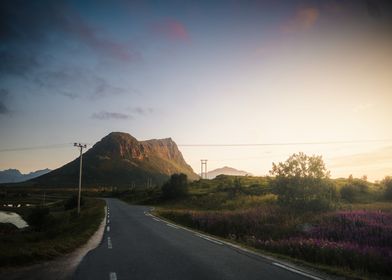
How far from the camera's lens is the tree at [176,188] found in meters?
73.2

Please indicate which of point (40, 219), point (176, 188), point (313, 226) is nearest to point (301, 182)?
point (313, 226)

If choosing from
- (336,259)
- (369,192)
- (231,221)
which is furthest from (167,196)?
(336,259)

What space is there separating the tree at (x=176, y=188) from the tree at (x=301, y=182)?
1624 inches

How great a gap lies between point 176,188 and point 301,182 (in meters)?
44.3

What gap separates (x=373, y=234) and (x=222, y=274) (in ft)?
31.1

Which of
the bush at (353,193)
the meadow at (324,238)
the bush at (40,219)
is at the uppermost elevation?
the bush at (353,193)

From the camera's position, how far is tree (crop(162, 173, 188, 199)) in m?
73.2

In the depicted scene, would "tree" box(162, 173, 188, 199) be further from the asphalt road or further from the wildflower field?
the asphalt road

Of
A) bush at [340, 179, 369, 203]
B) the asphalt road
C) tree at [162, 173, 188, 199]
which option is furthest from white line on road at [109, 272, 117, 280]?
tree at [162, 173, 188, 199]

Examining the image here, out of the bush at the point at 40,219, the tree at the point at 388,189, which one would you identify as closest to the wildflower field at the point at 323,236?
the tree at the point at 388,189

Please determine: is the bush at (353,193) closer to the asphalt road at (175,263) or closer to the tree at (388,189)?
the tree at (388,189)

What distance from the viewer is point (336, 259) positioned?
39.1 ft

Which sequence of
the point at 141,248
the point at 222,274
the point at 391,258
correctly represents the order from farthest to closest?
the point at 141,248
the point at 391,258
the point at 222,274

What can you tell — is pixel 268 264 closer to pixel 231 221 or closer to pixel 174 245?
pixel 174 245
